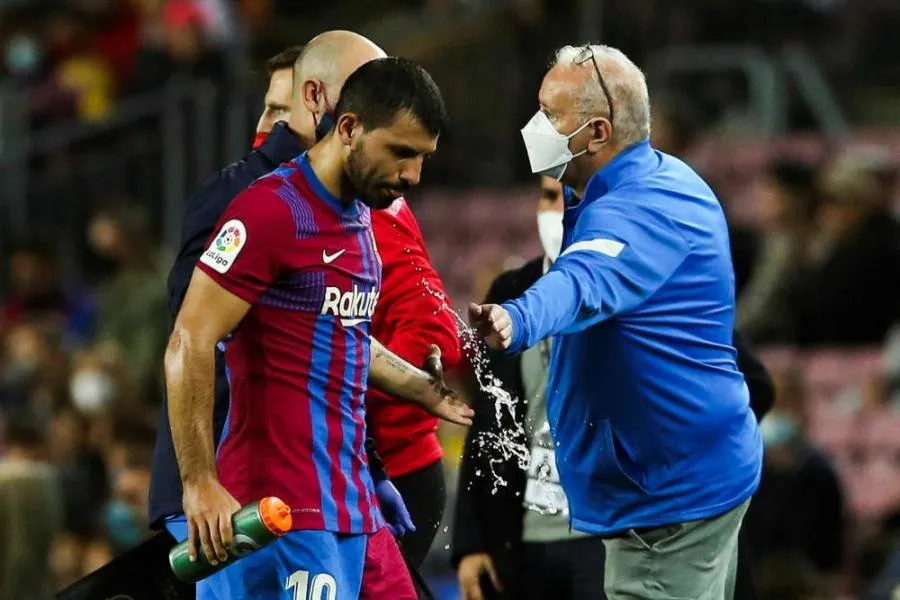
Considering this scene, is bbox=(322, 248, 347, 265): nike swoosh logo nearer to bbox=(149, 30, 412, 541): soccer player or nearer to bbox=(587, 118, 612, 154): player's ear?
bbox=(149, 30, 412, 541): soccer player

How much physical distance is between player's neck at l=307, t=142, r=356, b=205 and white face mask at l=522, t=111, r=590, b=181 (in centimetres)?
60

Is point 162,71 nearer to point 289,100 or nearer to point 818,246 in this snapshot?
point 818,246

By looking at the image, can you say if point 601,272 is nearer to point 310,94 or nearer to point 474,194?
point 310,94

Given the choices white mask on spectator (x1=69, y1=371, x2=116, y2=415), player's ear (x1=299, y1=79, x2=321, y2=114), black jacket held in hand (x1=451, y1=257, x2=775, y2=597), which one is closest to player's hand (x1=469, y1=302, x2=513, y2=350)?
player's ear (x1=299, y1=79, x2=321, y2=114)

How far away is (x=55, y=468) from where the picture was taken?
1052 cm

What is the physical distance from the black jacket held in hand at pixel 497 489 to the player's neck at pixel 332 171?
4.81ft

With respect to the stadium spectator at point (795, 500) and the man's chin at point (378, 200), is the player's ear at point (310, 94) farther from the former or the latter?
the stadium spectator at point (795, 500)

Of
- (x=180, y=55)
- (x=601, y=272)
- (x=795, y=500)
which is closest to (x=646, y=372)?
(x=601, y=272)

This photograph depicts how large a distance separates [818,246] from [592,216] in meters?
5.86

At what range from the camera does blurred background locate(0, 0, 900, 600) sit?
9484 mm

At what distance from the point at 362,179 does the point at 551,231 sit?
1.45 meters

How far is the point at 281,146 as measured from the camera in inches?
211

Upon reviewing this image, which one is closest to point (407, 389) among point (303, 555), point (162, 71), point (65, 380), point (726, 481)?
point (303, 555)

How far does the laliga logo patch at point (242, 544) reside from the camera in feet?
15.0
